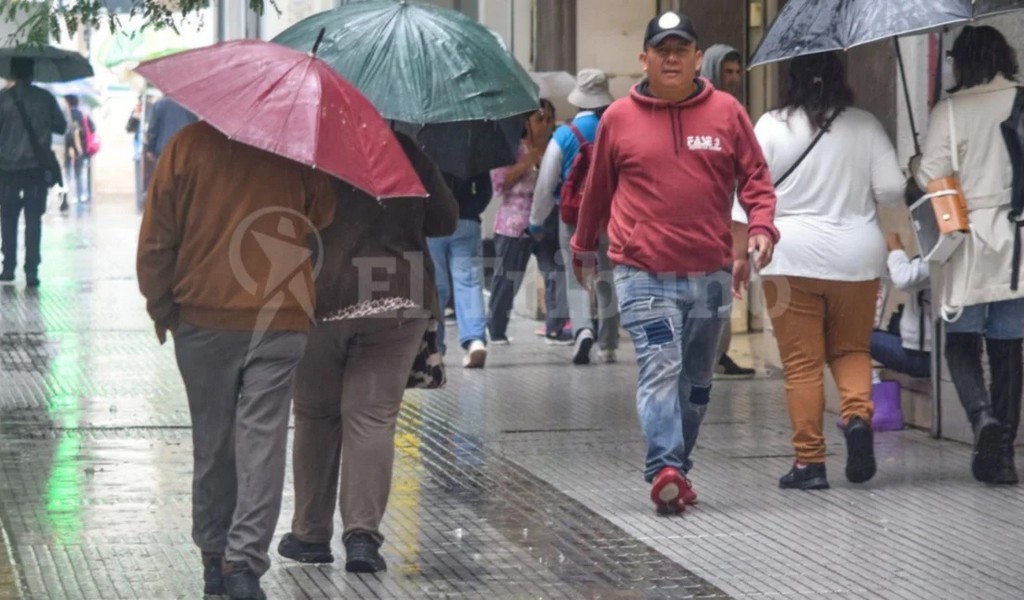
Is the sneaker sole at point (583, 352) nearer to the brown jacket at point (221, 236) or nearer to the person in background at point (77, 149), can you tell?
the brown jacket at point (221, 236)

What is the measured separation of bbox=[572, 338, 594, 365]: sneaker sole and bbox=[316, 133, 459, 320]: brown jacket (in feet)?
20.3

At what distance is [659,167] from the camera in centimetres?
746

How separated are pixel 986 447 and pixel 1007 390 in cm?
28

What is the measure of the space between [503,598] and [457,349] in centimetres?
739

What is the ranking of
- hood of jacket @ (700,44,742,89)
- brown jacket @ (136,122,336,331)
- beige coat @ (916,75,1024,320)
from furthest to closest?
hood of jacket @ (700,44,742,89) → beige coat @ (916,75,1024,320) → brown jacket @ (136,122,336,331)

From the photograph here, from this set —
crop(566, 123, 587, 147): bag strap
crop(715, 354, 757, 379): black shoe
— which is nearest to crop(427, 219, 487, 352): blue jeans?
crop(566, 123, 587, 147): bag strap

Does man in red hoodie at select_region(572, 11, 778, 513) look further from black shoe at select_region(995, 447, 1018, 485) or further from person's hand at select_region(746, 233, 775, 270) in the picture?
black shoe at select_region(995, 447, 1018, 485)

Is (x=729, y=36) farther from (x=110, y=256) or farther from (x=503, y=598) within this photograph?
(x=110, y=256)

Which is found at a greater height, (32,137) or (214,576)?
(32,137)

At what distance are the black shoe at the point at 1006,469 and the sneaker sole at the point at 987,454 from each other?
0.05ft

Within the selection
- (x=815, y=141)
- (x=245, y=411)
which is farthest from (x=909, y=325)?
(x=245, y=411)

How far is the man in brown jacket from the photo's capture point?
6016mm

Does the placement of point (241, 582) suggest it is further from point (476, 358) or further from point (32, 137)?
point (32, 137)

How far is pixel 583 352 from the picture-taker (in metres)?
12.8
